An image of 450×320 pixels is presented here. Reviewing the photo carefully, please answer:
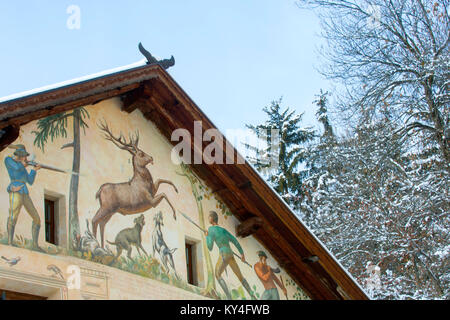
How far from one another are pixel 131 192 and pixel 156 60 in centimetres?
187

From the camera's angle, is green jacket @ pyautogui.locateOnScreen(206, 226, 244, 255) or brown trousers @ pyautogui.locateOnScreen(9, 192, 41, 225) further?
green jacket @ pyautogui.locateOnScreen(206, 226, 244, 255)

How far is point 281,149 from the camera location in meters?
28.5

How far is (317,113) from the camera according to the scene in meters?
28.7

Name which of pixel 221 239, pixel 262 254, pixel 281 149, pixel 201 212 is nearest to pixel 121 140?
pixel 201 212

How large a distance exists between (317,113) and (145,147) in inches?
730

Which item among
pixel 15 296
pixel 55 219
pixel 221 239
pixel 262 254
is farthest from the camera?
pixel 262 254

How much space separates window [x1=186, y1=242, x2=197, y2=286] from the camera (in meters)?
10.6

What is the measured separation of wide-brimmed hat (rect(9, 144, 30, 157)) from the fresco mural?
1 centimetres

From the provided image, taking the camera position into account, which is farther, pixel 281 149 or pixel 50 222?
pixel 281 149

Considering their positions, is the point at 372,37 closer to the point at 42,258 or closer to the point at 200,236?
the point at 200,236

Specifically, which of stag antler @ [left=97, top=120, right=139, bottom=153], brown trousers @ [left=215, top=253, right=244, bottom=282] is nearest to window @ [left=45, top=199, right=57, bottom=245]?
stag antler @ [left=97, top=120, right=139, bottom=153]

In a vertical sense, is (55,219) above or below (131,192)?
below

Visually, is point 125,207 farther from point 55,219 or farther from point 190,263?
point 190,263

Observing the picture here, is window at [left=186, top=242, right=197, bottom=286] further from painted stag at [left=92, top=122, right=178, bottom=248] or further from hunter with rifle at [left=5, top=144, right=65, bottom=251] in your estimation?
hunter with rifle at [left=5, top=144, right=65, bottom=251]
